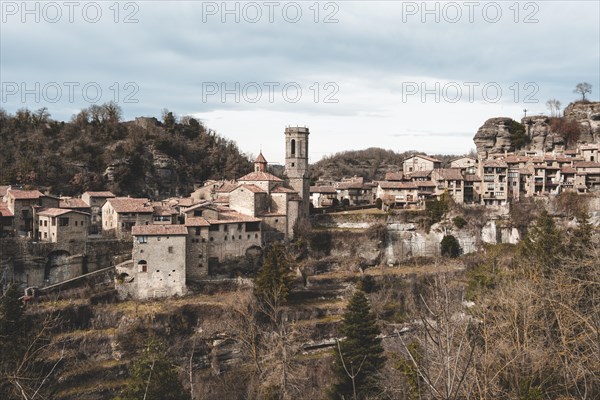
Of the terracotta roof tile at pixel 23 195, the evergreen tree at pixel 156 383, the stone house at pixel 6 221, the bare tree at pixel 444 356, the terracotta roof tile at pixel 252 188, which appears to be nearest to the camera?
the bare tree at pixel 444 356

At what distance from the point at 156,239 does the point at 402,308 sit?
18277 millimetres

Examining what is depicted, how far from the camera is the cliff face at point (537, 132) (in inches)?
2689

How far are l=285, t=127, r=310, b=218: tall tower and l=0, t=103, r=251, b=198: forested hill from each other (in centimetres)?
1921

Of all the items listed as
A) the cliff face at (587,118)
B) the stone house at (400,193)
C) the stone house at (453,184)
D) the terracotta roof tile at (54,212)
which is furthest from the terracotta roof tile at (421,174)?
the terracotta roof tile at (54,212)

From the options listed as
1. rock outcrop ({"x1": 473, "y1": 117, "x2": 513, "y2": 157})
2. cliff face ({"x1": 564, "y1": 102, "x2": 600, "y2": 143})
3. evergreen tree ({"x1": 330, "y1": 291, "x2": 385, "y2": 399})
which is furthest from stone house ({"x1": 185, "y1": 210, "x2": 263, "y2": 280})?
cliff face ({"x1": 564, "y1": 102, "x2": 600, "y2": 143})

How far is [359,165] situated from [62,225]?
62.1m

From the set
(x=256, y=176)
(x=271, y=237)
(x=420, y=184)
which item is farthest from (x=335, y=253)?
(x=420, y=184)

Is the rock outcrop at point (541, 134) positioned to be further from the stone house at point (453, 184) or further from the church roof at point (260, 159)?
the church roof at point (260, 159)

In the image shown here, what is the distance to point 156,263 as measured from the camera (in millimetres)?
34844

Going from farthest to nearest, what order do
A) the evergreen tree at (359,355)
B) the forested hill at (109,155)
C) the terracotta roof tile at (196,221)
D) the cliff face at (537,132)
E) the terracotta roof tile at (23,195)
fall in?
the cliff face at (537,132) < the forested hill at (109,155) < the terracotta roof tile at (23,195) < the terracotta roof tile at (196,221) < the evergreen tree at (359,355)

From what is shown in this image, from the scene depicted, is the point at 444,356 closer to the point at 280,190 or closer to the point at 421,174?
the point at 280,190

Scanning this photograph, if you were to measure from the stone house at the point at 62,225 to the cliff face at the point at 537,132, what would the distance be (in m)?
49.0

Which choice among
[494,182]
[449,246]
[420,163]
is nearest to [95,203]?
[449,246]

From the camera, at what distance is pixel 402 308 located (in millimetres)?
39625
